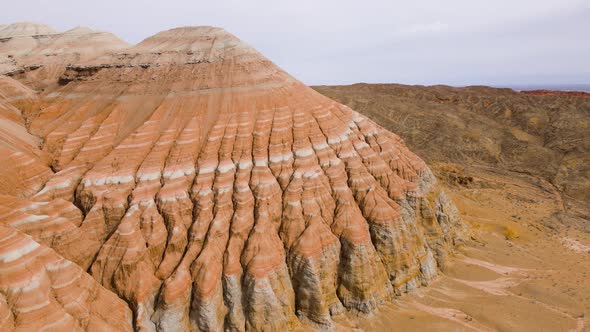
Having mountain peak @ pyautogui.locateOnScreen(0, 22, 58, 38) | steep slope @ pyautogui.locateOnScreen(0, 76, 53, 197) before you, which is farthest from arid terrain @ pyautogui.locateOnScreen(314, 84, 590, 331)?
mountain peak @ pyautogui.locateOnScreen(0, 22, 58, 38)

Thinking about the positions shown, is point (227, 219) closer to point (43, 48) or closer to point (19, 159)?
point (19, 159)

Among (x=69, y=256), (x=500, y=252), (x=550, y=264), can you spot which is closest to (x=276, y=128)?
(x=69, y=256)

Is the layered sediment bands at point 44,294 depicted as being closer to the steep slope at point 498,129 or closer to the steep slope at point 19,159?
the steep slope at point 19,159

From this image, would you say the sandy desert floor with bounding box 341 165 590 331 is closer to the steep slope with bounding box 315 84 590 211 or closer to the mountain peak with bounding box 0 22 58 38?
the steep slope with bounding box 315 84 590 211

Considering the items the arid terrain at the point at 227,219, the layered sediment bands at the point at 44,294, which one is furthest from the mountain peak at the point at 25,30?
the layered sediment bands at the point at 44,294

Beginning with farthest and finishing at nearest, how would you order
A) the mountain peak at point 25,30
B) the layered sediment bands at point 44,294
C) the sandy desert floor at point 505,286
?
the mountain peak at point 25,30 < the sandy desert floor at point 505,286 < the layered sediment bands at point 44,294

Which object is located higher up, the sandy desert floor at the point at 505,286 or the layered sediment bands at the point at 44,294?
the layered sediment bands at the point at 44,294

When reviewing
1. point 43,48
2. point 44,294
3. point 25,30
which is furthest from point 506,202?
point 25,30

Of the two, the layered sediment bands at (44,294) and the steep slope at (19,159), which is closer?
the layered sediment bands at (44,294)
